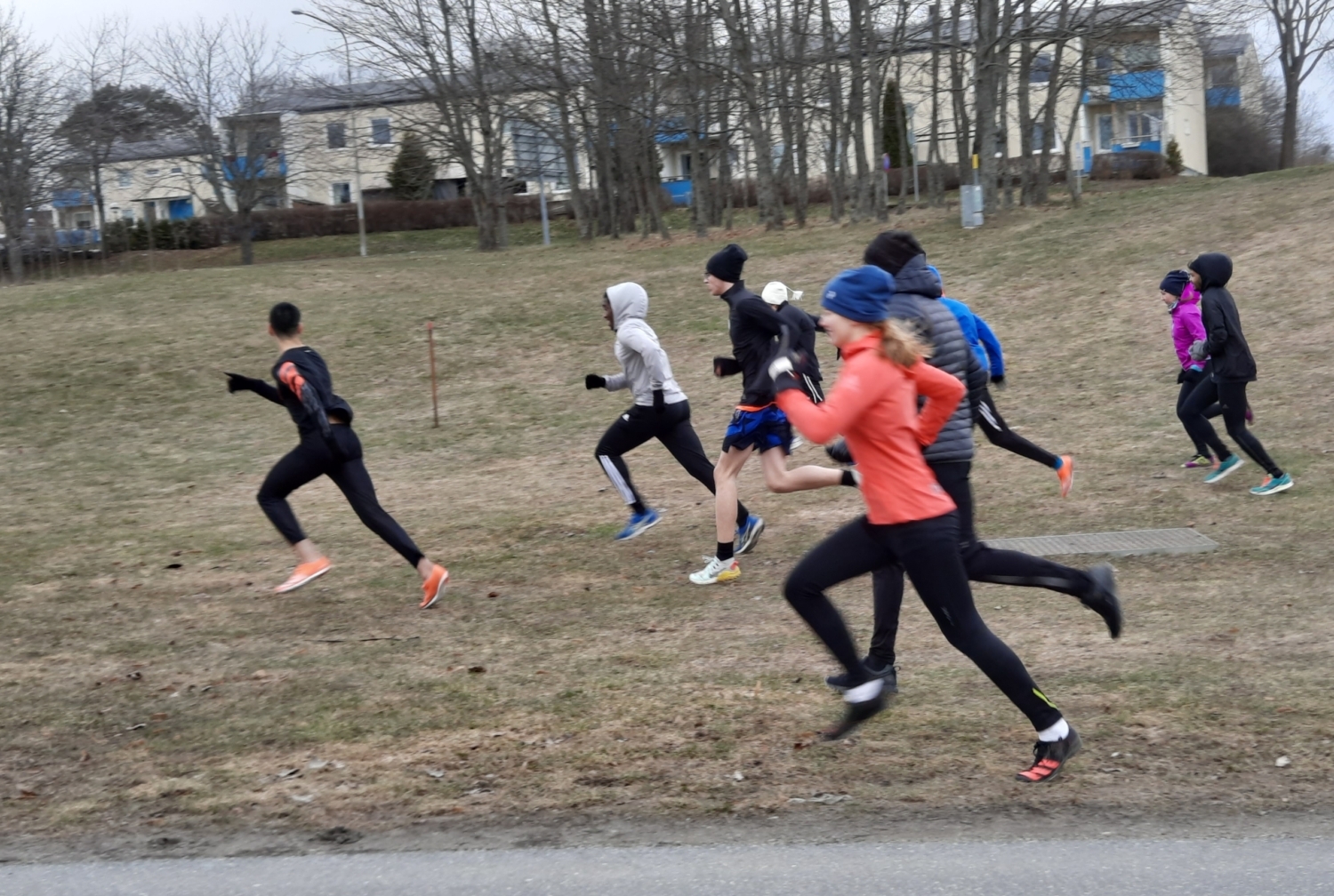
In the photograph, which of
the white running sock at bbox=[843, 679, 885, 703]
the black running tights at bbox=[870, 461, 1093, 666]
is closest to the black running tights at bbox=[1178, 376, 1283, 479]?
the black running tights at bbox=[870, 461, 1093, 666]

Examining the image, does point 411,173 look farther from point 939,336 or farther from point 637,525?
point 939,336

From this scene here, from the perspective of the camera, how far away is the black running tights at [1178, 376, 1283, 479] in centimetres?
1056

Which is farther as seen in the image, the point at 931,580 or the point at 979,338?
the point at 979,338

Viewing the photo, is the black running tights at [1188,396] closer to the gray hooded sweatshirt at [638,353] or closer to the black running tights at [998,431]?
the black running tights at [998,431]

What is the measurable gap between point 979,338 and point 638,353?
8.12 ft

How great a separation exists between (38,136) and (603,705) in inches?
1822

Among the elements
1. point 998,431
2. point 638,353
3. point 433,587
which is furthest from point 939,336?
point 433,587

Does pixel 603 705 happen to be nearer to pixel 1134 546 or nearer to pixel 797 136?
pixel 1134 546

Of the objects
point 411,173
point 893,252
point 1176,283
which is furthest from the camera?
point 411,173

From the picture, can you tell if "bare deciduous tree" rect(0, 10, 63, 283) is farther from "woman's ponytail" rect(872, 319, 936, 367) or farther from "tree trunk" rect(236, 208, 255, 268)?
"woman's ponytail" rect(872, 319, 936, 367)

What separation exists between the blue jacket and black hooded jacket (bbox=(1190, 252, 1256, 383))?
133 inches

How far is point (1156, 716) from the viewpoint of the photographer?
18.0 ft

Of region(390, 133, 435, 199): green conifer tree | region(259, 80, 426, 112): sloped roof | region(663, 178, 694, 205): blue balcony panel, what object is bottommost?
region(663, 178, 694, 205): blue balcony panel

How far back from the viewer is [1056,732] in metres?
4.84
